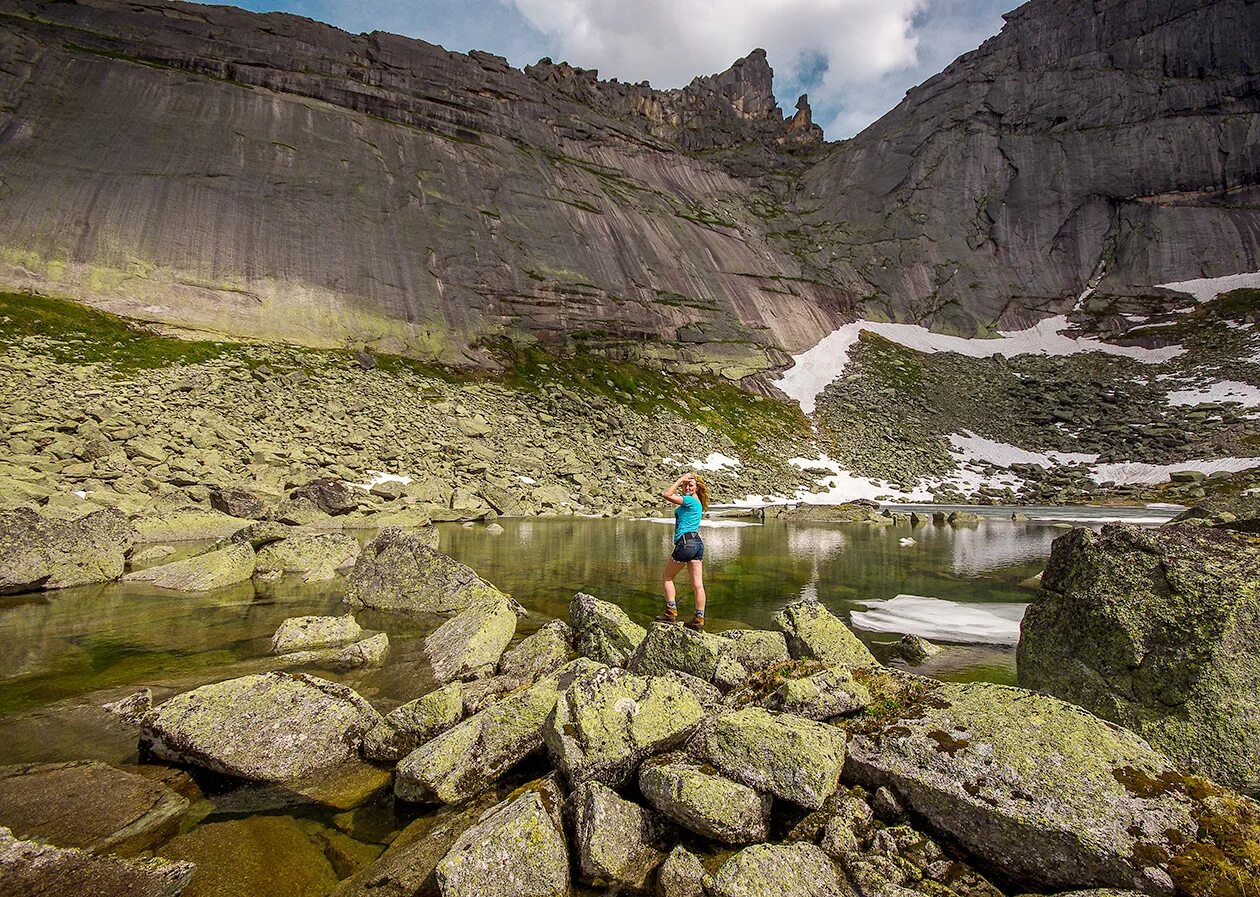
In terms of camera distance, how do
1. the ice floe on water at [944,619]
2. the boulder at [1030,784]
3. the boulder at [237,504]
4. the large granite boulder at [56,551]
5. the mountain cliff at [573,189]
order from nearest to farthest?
the boulder at [1030,784], the ice floe on water at [944,619], the large granite boulder at [56,551], the boulder at [237,504], the mountain cliff at [573,189]

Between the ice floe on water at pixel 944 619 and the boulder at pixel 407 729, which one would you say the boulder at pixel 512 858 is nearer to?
the boulder at pixel 407 729

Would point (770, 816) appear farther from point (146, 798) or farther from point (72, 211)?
point (72, 211)

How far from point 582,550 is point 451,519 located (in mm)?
12179

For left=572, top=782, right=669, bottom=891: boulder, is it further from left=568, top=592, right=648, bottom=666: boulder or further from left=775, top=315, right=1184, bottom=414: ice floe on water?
left=775, top=315, right=1184, bottom=414: ice floe on water

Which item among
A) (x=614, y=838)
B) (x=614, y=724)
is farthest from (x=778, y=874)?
(x=614, y=724)

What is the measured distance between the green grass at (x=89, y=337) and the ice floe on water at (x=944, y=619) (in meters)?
51.7

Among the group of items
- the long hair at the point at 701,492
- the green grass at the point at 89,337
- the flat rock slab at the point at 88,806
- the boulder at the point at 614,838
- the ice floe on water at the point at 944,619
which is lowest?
the ice floe on water at the point at 944,619

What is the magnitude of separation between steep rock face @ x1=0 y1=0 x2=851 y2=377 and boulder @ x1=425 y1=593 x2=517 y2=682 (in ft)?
180

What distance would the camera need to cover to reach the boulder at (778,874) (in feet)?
12.5

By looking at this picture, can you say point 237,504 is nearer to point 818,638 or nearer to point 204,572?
point 204,572

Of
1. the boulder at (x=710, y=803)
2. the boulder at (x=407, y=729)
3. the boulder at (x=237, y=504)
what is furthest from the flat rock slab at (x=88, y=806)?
the boulder at (x=237, y=504)

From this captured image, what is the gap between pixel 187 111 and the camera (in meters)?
65.2

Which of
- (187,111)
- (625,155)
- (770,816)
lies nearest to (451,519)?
(770,816)

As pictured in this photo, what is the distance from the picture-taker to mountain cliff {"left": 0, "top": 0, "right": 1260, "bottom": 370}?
57.4m
